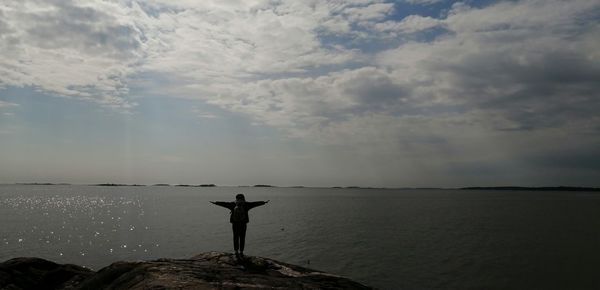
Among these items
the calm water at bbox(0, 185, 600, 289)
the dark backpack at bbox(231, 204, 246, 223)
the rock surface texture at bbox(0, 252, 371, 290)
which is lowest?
the calm water at bbox(0, 185, 600, 289)

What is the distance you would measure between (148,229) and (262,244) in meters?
31.5

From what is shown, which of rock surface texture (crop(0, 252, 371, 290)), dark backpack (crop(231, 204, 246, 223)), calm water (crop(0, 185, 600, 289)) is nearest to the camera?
rock surface texture (crop(0, 252, 371, 290))

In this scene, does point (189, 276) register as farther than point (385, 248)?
No

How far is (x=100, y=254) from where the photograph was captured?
165ft

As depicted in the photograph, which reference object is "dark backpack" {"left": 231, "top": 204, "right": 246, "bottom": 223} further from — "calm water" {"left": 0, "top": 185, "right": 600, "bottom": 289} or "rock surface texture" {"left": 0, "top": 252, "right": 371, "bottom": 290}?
"calm water" {"left": 0, "top": 185, "right": 600, "bottom": 289}

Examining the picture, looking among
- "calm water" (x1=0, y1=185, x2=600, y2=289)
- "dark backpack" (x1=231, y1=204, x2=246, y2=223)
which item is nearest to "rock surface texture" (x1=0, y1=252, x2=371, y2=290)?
"dark backpack" (x1=231, y1=204, x2=246, y2=223)

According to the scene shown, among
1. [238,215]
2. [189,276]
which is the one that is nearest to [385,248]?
[238,215]

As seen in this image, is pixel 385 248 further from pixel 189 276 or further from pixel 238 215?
pixel 189 276

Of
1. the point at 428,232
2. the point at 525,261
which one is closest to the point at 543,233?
the point at 428,232

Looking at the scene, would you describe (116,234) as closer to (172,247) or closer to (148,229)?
(148,229)

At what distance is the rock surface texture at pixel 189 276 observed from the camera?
11625mm

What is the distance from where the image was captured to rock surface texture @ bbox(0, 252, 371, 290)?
11.6 metres

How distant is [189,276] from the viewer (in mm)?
11992

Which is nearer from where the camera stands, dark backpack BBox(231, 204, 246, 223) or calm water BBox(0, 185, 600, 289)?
dark backpack BBox(231, 204, 246, 223)
